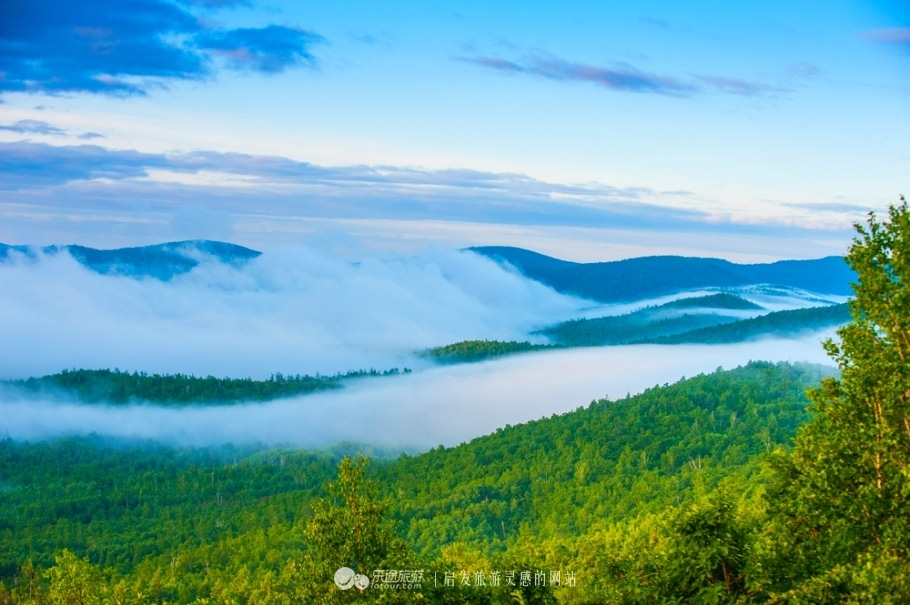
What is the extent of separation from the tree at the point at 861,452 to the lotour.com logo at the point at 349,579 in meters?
8.32

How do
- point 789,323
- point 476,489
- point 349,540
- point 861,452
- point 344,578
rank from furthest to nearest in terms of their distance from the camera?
1. point 789,323
2. point 476,489
3. point 349,540
4. point 344,578
5. point 861,452

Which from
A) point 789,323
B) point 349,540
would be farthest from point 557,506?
point 789,323

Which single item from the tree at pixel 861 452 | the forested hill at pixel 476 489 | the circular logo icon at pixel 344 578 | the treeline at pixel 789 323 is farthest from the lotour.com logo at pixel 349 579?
the treeline at pixel 789 323

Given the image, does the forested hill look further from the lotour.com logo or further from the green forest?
the lotour.com logo

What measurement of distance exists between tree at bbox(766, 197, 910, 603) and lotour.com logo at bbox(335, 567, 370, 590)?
8322 millimetres

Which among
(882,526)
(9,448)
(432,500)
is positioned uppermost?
(882,526)

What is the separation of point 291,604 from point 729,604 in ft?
31.4

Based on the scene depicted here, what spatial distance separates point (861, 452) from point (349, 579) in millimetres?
10926

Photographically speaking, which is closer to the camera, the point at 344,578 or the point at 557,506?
the point at 344,578

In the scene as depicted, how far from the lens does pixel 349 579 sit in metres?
19.3

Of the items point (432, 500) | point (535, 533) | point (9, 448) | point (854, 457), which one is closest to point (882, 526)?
point (854, 457)

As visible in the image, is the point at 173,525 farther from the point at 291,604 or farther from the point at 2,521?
the point at 291,604

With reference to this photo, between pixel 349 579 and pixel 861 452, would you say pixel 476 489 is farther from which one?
pixel 861 452

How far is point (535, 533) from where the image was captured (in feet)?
284
